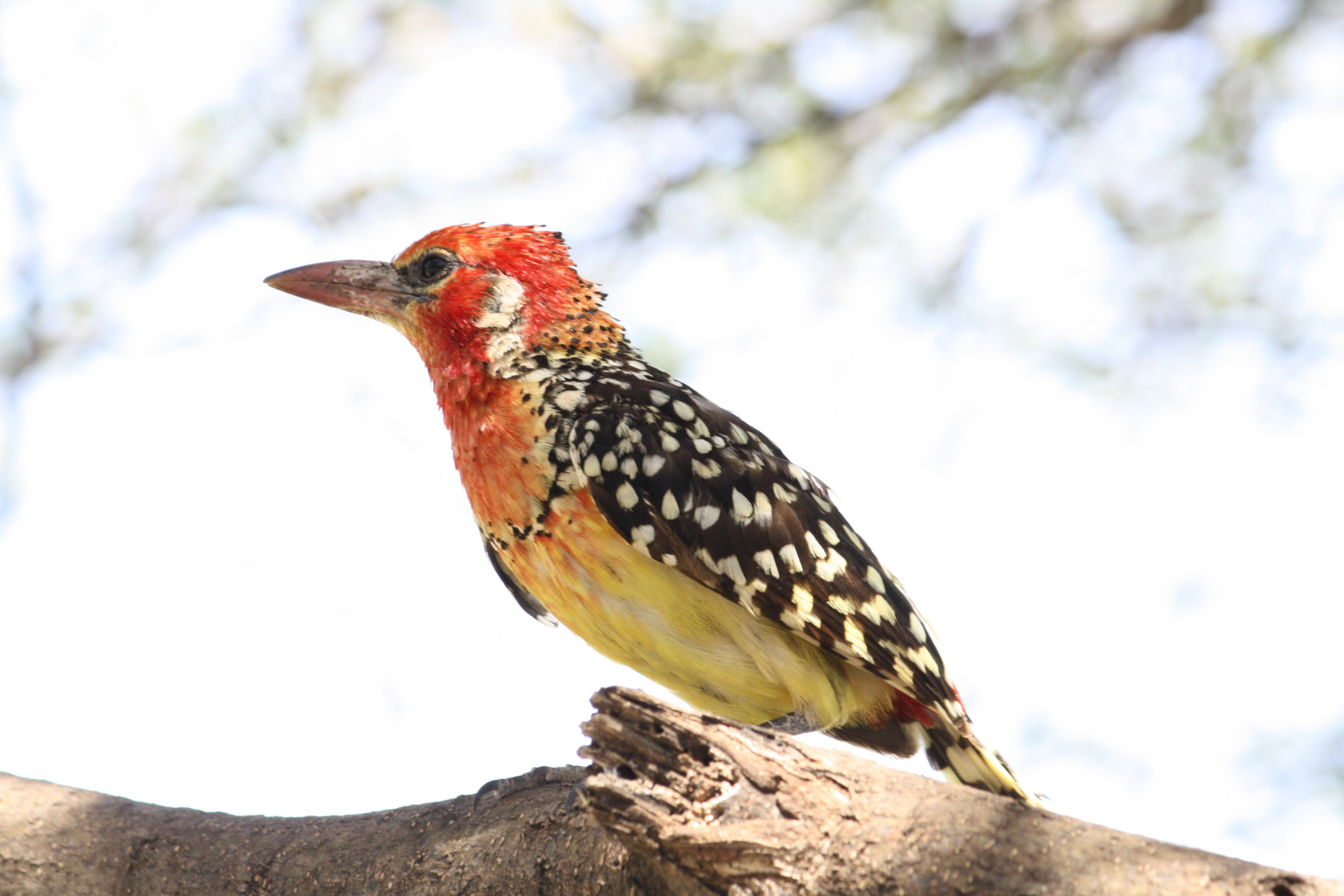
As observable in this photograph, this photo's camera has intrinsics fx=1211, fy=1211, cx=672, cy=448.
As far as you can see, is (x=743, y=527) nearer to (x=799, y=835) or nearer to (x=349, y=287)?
(x=799, y=835)

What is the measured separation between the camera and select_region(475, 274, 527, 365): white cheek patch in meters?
4.41

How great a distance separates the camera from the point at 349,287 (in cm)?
483

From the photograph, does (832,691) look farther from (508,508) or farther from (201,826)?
(201,826)

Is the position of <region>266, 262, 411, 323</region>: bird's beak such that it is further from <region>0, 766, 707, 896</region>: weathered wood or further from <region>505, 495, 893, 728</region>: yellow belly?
<region>0, 766, 707, 896</region>: weathered wood

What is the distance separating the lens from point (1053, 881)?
92.6 inches

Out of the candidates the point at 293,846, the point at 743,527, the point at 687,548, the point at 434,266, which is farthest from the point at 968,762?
the point at 434,266

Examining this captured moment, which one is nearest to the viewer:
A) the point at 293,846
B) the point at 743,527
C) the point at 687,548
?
the point at 293,846

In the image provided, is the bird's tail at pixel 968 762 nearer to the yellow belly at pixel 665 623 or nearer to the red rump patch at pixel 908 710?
the red rump patch at pixel 908 710

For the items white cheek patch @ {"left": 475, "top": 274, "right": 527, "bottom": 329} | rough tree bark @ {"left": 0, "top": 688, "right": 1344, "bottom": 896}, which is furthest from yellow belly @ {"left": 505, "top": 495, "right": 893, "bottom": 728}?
white cheek patch @ {"left": 475, "top": 274, "right": 527, "bottom": 329}

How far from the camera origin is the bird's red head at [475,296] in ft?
14.7

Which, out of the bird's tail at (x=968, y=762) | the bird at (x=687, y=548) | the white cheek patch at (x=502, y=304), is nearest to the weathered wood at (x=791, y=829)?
the bird at (x=687, y=548)

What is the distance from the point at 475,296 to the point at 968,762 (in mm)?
2441

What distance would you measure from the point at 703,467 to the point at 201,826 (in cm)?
181

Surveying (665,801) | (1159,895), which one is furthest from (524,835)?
(1159,895)
